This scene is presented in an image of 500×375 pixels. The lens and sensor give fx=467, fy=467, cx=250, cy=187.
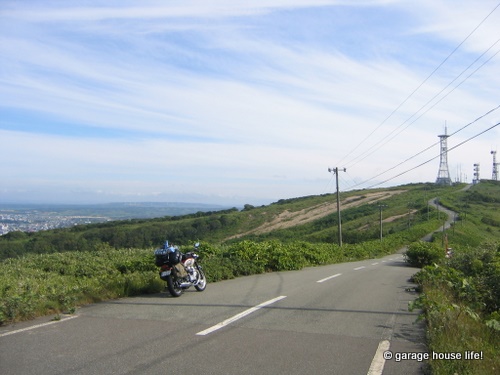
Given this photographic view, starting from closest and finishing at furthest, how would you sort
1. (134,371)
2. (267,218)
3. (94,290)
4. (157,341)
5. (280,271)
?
(134,371)
(157,341)
(94,290)
(280,271)
(267,218)

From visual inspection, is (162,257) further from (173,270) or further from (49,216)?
(49,216)

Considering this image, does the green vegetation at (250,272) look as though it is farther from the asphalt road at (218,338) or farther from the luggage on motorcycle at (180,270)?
the luggage on motorcycle at (180,270)

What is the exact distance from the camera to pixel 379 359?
571cm

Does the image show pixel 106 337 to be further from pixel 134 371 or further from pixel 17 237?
pixel 17 237

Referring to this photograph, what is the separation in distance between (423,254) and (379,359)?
23.8 m

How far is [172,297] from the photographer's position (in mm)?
9836

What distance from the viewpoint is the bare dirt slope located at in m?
82.4

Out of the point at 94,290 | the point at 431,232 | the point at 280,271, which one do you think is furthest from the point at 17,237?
the point at 431,232

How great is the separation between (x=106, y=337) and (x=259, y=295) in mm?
4483

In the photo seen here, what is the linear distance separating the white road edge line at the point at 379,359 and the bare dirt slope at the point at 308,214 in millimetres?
67575

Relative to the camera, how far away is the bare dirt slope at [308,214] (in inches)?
3246

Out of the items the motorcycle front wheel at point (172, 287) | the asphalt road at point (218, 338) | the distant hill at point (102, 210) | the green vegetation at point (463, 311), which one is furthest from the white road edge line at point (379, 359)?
the distant hill at point (102, 210)

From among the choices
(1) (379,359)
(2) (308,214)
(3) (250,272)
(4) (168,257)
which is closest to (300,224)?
(2) (308,214)

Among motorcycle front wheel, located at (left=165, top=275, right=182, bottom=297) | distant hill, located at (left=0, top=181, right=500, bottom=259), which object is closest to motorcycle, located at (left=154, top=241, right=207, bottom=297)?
motorcycle front wheel, located at (left=165, top=275, right=182, bottom=297)
